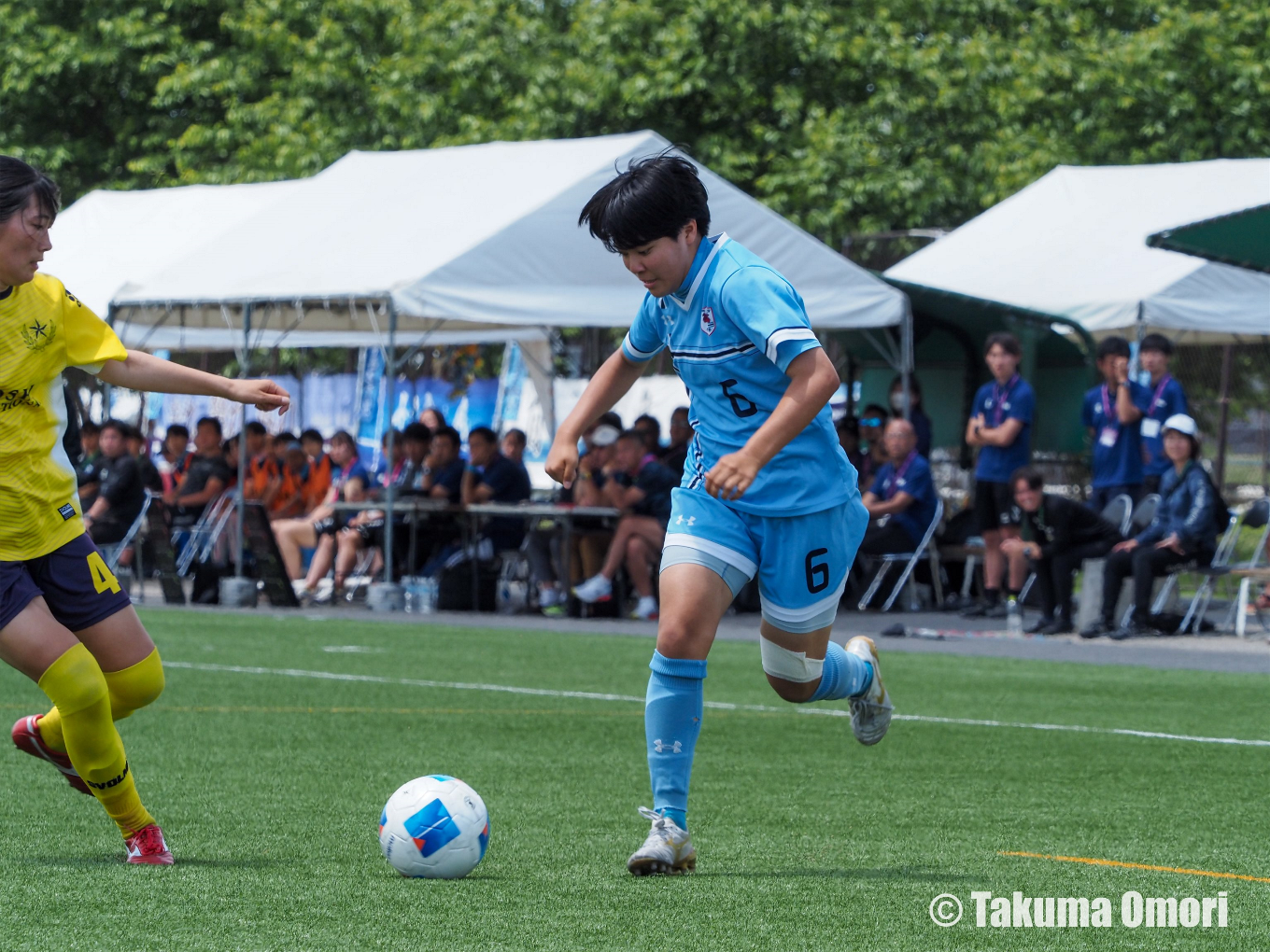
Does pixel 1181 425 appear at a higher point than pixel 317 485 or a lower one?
higher

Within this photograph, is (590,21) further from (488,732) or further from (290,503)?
(488,732)

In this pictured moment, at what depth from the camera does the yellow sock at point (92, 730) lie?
16.1 ft

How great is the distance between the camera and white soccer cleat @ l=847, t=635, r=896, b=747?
609cm

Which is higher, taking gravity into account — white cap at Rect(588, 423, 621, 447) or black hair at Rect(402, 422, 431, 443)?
white cap at Rect(588, 423, 621, 447)

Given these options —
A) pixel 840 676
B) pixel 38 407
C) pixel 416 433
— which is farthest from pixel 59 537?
pixel 416 433

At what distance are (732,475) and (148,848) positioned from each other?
192cm

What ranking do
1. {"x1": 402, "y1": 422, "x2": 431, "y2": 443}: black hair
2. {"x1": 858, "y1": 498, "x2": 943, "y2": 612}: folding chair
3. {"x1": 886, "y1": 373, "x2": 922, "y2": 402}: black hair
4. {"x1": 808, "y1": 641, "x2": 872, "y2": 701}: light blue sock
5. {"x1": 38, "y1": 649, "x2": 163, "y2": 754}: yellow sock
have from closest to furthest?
{"x1": 38, "y1": 649, "x2": 163, "y2": 754}: yellow sock → {"x1": 808, "y1": 641, "x2": 872, "y2": 701}: light blue sock → {"x1": 858, "y1": 498, "x2": 943, "y2": 612}: folding chair → {"x1": 886, "y1": 373, "x2": 922, "y2": 402}: black hair → {"x1": 402, "y1": 422, "x2": 431, "y2": 443}: black hair

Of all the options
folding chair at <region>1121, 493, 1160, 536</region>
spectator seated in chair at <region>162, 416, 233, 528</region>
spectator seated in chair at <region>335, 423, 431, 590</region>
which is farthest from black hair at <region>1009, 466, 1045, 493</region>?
spectator seated in chair at <region>162, 416, 233, 528</region>

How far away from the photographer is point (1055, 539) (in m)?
14.7

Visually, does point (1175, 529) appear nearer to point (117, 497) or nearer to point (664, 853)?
point (117, 497)

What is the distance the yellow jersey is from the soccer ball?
48.0 inches

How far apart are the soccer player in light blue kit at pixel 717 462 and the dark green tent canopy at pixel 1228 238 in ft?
22.1

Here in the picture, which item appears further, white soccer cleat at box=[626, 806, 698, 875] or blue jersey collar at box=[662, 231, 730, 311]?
blue jersey collar at box=[662, 231, 730, 311]

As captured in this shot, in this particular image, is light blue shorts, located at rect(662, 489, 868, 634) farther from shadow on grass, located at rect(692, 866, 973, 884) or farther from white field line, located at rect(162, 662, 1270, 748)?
white field line, located at rect(162, 662, 1270, 748)
